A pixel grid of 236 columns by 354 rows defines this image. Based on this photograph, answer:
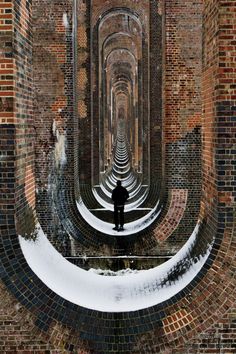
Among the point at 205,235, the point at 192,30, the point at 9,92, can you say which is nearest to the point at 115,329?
the point at 205,235

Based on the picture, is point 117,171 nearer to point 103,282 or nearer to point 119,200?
point 119,200

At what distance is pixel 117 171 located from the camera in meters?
28.2

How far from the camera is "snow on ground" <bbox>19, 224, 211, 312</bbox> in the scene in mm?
5141

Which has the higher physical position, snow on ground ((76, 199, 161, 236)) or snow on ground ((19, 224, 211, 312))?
snow on ground ((19, 224, 211, 312))

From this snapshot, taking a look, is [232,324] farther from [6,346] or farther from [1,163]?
[1,163]

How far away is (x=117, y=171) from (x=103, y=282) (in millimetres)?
22423

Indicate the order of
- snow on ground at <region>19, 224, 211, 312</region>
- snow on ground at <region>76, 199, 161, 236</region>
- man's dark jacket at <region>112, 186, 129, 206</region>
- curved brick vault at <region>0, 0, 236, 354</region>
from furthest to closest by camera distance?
man's dark jacket at <region>112, 186, 129, 206</region> → snow on ground at <region>76, 199, 161, 236</region> → snow on ground at <region>19, 224, 211, 312</region> → curved brick vault at <region>0, 0, 236, 354</region>

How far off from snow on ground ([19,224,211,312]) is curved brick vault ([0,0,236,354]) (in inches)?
3.6

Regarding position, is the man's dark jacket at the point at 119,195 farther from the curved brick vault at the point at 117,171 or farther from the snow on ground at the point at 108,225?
the curved brick vault at the point at 117,171

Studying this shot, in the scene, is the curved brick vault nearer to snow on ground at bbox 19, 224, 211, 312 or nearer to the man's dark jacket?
snow on ground at bbox 19, 224, 211, 312

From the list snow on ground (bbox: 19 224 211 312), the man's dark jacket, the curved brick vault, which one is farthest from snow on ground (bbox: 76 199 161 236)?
snow on ground (bbox: 19 224 211 312)

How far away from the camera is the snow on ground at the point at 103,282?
5.14 m

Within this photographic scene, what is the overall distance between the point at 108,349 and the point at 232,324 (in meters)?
1.20

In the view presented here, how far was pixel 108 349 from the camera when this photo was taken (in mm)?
4809
